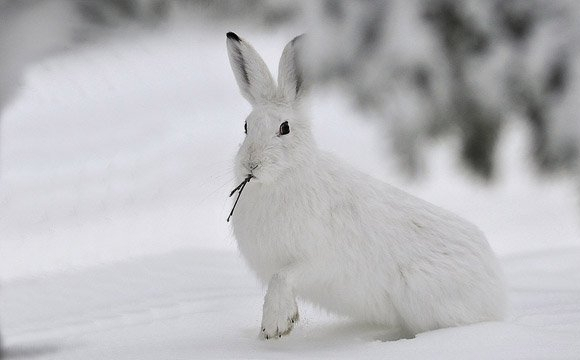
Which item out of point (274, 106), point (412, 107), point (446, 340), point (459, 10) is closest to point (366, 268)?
point (446, 340)

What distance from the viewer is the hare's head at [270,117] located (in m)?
1.49

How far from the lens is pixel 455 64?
8.34 ft

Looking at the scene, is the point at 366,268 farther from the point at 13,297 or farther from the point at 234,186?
the point at 13,297

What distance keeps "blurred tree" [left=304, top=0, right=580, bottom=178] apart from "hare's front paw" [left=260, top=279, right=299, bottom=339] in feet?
3.56

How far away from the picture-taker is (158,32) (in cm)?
265

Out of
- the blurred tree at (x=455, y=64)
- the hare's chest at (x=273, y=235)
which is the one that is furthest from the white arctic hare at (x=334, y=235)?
the blurred tree at (x=455, y=64)

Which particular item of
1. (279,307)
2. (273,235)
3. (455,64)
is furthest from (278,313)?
(455,64)

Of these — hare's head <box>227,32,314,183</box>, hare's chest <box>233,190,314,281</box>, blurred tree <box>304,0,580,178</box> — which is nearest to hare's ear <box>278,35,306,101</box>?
hare's head <box>227,32,314,183</box>

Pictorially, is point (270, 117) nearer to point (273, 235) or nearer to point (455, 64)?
Answer: point (273, 235)

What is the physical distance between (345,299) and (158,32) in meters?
1.37

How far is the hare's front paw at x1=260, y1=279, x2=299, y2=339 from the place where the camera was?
144 centimetres

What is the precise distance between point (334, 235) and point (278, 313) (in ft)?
0.59

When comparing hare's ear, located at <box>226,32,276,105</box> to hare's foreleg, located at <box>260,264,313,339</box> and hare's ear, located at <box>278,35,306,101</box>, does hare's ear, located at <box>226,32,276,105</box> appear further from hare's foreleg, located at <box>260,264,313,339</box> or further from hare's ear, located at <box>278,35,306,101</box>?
hare's foreleg, located at <box>260,264,313,339</box>

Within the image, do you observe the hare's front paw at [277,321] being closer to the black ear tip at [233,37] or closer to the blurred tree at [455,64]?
the black ear tip at [233,37]
